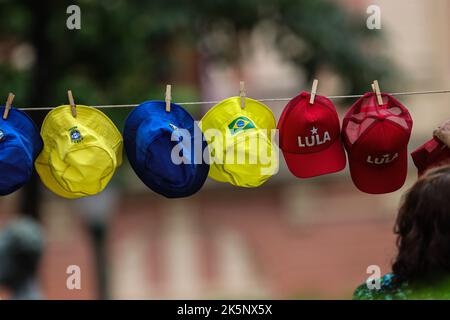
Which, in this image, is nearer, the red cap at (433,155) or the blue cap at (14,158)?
the blue cap at (14,158)

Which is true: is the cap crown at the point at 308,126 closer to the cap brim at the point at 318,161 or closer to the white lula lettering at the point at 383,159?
the cap brim at the point at 318,161

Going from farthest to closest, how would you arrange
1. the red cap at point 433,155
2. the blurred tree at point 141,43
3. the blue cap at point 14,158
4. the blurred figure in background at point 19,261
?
the blurred tree at point 141,43, the blurred figure in background at point 19,261, the red cap at point 433,155, the blue cap at point 14,158

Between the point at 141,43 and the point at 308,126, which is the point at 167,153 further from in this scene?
the point at 141,43

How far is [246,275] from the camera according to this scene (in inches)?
499

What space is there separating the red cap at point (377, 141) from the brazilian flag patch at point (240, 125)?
0.32 metres

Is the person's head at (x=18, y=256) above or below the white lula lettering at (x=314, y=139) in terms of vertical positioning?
below

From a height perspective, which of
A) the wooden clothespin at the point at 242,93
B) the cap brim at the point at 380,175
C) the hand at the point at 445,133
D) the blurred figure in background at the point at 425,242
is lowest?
the blurred figure in background at the point at 425,242

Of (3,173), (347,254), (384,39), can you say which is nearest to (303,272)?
(347,254)

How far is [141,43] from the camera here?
23.2ft

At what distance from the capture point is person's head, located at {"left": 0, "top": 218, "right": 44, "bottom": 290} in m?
5.14

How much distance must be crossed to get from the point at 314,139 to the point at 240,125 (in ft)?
0.87

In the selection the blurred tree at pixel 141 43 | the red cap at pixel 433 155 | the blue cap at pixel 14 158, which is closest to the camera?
the blue cap at pixel 14 158

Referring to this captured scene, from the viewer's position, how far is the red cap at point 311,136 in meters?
3.37

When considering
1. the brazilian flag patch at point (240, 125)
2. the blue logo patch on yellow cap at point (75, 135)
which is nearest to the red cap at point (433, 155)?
the brazilian flag patch at point (240, 125)
